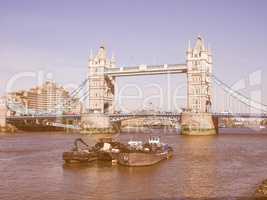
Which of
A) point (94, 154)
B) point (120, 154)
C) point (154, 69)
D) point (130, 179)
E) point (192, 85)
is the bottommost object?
point (130, 179)

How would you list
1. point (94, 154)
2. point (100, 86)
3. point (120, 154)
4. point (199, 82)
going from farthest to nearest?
point (100, 86) < point (199, 82) < point (94, 154) < point (120, 154)

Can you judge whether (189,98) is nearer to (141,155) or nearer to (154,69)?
(154,69)

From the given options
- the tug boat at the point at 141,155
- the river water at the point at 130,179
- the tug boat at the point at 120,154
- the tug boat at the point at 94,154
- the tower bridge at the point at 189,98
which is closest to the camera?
the river water at the point at 130,179

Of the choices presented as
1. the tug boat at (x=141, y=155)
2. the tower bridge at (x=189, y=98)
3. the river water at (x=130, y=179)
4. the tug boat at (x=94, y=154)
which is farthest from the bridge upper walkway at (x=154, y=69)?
the tug boat at (x=94, y=154)

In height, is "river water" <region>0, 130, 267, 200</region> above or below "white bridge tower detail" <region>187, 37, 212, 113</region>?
below

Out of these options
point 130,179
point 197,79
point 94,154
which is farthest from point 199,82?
point 130,179

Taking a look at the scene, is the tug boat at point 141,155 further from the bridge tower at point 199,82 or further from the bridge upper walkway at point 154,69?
the bridge upper walkway at point 154,69

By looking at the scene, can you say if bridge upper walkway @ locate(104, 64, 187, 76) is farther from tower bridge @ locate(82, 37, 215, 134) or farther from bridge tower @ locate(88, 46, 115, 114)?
bridge tower @ locate(88, 46, 115, 114)

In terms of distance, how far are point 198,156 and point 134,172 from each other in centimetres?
1386

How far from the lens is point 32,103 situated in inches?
7677

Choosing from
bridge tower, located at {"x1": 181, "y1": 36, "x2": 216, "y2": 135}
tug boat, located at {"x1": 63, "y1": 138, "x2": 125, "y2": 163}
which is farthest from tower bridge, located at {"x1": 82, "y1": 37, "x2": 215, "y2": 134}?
tug boat, located at {"x1": 63, "y1": 138, "x2": 125, "y2": 163}

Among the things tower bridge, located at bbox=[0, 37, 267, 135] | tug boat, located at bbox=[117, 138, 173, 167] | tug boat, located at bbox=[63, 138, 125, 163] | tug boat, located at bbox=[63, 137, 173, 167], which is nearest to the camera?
tug boat, located at bbox=[117, 138, 173, 167]

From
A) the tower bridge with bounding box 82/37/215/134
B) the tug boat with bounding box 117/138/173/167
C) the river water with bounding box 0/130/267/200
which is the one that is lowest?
the river water with bounding box 0/130/267/200

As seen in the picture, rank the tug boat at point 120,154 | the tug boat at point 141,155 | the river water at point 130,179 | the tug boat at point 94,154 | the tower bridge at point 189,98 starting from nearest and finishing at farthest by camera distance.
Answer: the river water at point 130,179, the tug boat at point 141,155, the tug boat at point 120,154, the tug boat at point 94,154, the tower bridge at point 189,98
